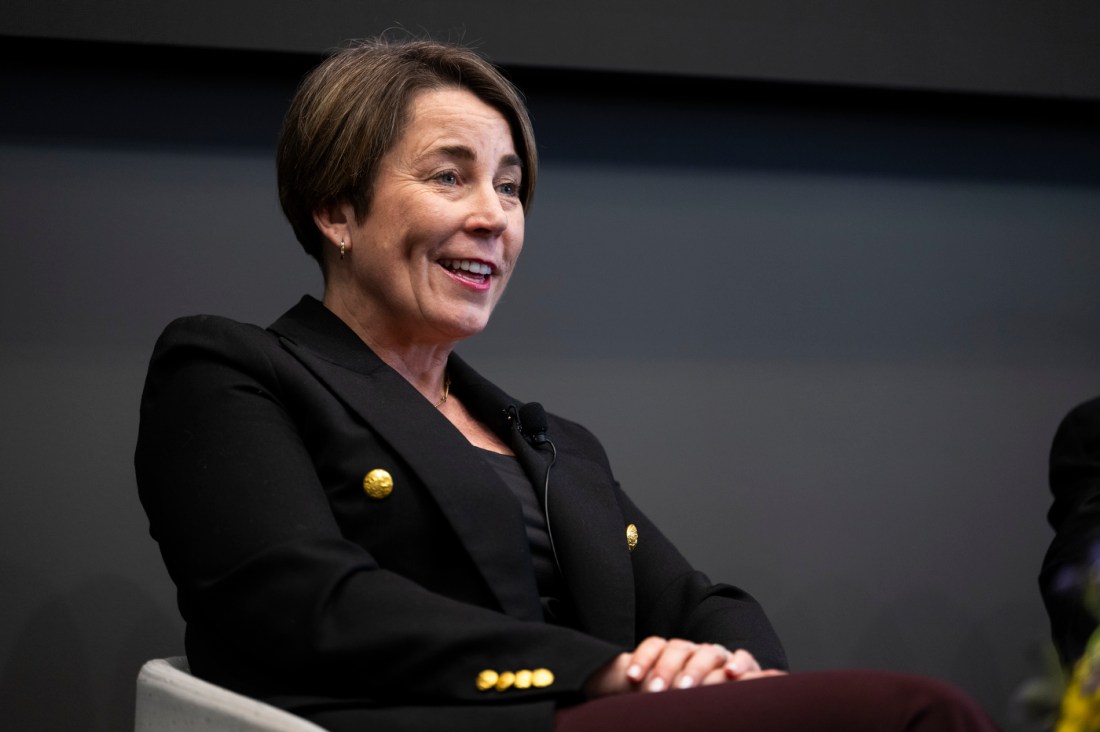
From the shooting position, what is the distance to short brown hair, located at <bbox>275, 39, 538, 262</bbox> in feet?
5.70

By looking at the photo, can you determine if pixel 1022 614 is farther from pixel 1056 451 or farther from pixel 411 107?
pixel 411 107

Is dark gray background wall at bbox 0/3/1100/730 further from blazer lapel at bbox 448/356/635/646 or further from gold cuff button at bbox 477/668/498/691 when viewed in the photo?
gold cuff button at bbox 477/668/498/691

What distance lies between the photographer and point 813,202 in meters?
2.68

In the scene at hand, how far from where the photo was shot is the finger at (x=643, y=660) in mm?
1217

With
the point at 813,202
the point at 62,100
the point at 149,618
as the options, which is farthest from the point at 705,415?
the point at 62,100

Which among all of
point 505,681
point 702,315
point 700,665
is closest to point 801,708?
point 700,665

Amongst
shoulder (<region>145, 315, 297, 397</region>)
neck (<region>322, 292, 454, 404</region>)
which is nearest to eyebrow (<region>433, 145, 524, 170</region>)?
neck (<region>322, 292, 454, 404</region>)

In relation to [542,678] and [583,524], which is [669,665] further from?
[583,524]

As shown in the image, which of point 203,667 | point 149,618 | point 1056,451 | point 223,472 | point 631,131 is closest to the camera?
point 223,472

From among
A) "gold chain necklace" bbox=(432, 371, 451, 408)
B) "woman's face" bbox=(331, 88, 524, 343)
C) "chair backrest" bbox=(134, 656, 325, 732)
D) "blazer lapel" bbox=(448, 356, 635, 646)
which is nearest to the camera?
"chair backrest" bbox=(134, 656, 325, 732)

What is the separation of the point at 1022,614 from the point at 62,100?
2.16m

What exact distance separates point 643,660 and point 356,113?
0.87m

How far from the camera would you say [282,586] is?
4.14ft

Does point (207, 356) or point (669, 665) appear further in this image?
point (207, 356)
